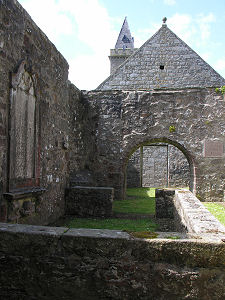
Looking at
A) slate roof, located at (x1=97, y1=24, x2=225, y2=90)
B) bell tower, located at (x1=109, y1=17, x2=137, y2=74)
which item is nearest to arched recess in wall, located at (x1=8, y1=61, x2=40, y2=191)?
slate roof, located at (x1=97, y1=24, x2=225, y2=90)

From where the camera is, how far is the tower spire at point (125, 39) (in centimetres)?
3693

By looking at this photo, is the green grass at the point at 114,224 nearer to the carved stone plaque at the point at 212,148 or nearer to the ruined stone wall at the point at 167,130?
the ruined stone wall at the point at 167,130

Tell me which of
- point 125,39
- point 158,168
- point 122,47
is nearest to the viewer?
point 158,168

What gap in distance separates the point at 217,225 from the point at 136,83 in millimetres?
9316

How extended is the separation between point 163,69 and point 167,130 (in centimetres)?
376

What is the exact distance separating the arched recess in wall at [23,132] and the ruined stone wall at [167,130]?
456cm

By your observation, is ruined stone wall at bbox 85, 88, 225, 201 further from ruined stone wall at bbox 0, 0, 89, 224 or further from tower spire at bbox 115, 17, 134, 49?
tower spire at bbox 115, 17, 134, 49

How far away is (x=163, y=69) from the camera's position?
12.1 meters

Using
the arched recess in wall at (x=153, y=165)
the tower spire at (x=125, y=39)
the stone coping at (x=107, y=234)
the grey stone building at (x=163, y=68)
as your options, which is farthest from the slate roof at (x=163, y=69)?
the tower spire at (x=125, y=39)

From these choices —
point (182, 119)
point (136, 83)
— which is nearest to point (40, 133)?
point (182, 119)

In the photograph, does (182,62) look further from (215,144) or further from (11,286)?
(11,286)

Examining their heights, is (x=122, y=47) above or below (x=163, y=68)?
above

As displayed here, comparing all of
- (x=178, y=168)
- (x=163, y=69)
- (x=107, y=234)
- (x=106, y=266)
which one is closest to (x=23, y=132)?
(x=107, y=234)

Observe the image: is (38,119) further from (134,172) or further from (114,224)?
(134,172)
